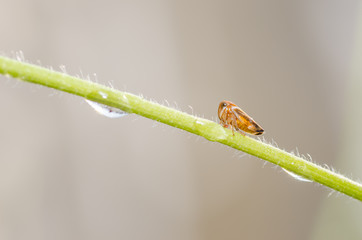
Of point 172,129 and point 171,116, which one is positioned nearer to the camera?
point 171,116

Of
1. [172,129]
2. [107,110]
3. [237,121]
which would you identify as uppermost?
[107,110]

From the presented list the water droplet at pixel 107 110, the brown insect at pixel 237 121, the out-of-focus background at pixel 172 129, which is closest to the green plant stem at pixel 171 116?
the water droplet at pixel 107 110

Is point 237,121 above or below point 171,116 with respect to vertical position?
below

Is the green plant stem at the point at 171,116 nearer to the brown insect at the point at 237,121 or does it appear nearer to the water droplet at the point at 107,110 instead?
the water droplet at the point at 107,110

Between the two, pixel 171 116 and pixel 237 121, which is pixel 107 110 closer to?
pixel 171 116

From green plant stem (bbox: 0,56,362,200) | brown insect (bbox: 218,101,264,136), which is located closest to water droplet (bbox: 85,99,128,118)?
green plant stem (bbox: 0,56,362,200)

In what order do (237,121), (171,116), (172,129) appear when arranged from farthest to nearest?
1. (172,129)
2. (237,121)
3. (171,116)

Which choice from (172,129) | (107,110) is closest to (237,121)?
(107,110)
